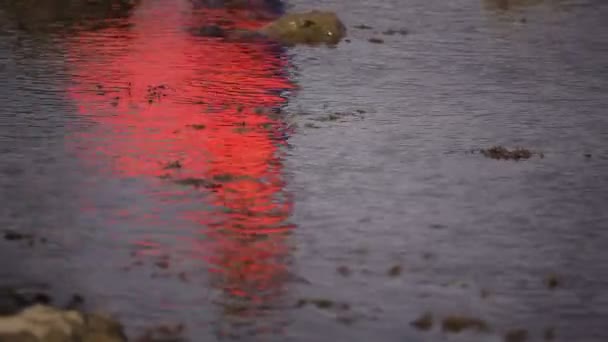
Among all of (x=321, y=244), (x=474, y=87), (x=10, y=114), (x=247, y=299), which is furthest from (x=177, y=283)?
(x=474, y=87)

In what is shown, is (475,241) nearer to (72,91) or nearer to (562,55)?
(72,91)

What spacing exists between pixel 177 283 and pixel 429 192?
576 centimetres

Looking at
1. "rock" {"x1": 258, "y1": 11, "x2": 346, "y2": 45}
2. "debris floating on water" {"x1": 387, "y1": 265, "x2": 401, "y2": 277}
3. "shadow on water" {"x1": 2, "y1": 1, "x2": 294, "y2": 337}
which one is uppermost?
"rock" {"x1": 258, "y1": 11, "x2": 346, "y2": 45}

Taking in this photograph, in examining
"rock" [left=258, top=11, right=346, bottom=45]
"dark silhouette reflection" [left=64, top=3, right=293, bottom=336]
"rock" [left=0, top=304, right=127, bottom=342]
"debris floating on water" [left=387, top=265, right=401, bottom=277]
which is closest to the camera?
"rock" [left=0, top=304, right=127, bottom=342]

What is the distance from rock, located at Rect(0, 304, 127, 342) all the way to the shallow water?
0.79 metres

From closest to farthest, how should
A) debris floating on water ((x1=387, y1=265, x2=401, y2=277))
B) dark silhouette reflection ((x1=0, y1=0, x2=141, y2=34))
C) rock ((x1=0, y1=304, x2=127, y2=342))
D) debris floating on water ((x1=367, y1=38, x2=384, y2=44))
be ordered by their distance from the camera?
1. rock ((x1=0, y1=304, x2=127, y2=342))
2. debris floating on water ((x1=387, y1=265, x2=401, y2=277))
3. debris floating on water ((x1=367, y1=38, x2=384, y2=44))
4. dark silhouette reflection ((x1=0, y1=0, x2=141, y2=34))

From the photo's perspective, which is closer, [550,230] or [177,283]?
[177,283]

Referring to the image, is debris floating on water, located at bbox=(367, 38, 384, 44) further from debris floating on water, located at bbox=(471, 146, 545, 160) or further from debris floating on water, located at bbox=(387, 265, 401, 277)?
debris floating on water, located at bbox=(387, 265, 401, 277)

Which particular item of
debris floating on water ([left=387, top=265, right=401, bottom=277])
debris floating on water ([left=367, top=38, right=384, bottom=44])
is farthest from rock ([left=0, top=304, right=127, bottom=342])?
debris floating on water ([left=367, top=38, right=384, bottom=44])

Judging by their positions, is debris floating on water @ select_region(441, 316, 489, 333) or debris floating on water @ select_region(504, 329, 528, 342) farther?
debris floating on water @ select_region(441, 316, 489, 333)

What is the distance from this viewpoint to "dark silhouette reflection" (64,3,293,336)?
46.1 feet

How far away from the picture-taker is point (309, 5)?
149ft

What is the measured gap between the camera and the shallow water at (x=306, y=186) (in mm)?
12867

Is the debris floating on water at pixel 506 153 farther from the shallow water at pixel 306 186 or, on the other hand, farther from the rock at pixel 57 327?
the rock at pixel 57 327
